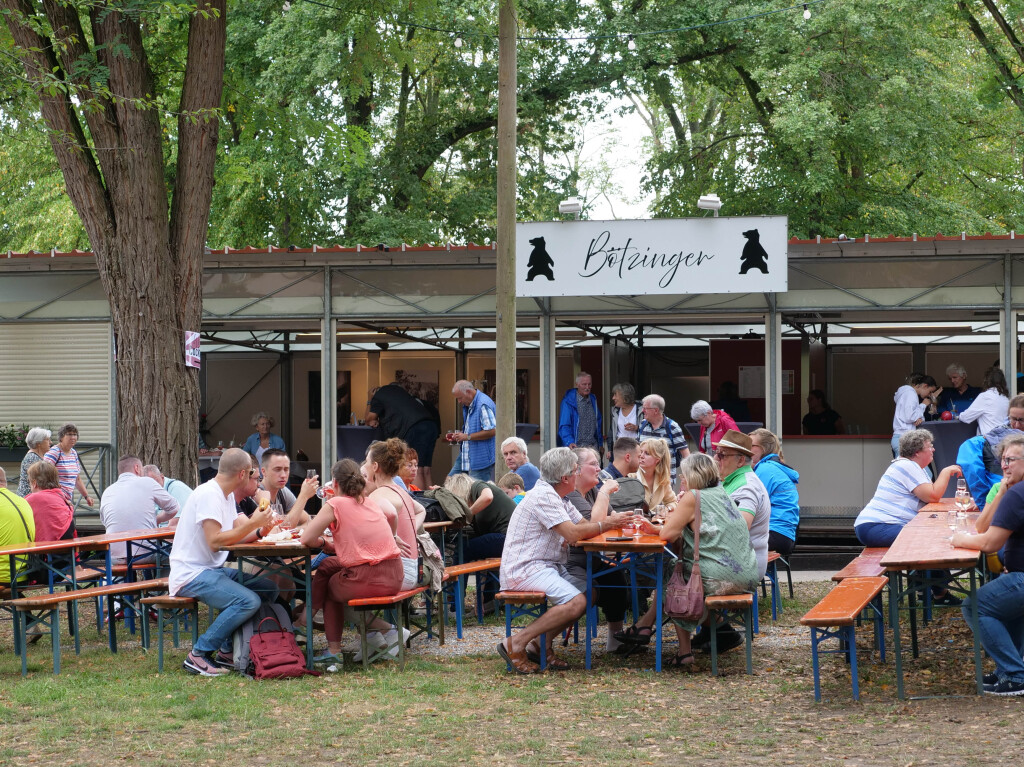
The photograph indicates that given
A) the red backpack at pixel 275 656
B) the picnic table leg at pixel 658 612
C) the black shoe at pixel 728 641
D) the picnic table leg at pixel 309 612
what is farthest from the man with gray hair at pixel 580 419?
the red backpack at pixel 275 656

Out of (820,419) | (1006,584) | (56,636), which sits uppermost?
(820,419)

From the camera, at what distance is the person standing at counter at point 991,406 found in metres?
10.8

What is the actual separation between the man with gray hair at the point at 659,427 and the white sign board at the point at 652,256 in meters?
1.18

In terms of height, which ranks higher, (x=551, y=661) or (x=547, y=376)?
(x=547, y=376)

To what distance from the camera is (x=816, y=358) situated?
16.1m

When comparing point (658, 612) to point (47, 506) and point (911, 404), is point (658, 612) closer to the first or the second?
point (47, 506)

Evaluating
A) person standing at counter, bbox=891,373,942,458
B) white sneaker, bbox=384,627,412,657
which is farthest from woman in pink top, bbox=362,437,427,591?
person standing at counter, bbox=891,373,942,458

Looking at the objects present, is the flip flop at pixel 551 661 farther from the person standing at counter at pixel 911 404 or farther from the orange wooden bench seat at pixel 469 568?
the person standing at counter at pixel 911 404

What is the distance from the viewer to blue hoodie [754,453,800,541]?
27.0 ft

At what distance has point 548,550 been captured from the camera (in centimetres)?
666

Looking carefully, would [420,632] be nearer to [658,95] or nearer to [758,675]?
[758,675]

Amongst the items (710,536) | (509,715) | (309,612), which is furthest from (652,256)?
(509,715)

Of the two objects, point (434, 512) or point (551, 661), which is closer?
point (551, 661)

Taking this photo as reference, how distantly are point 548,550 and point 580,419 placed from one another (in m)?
6.10
